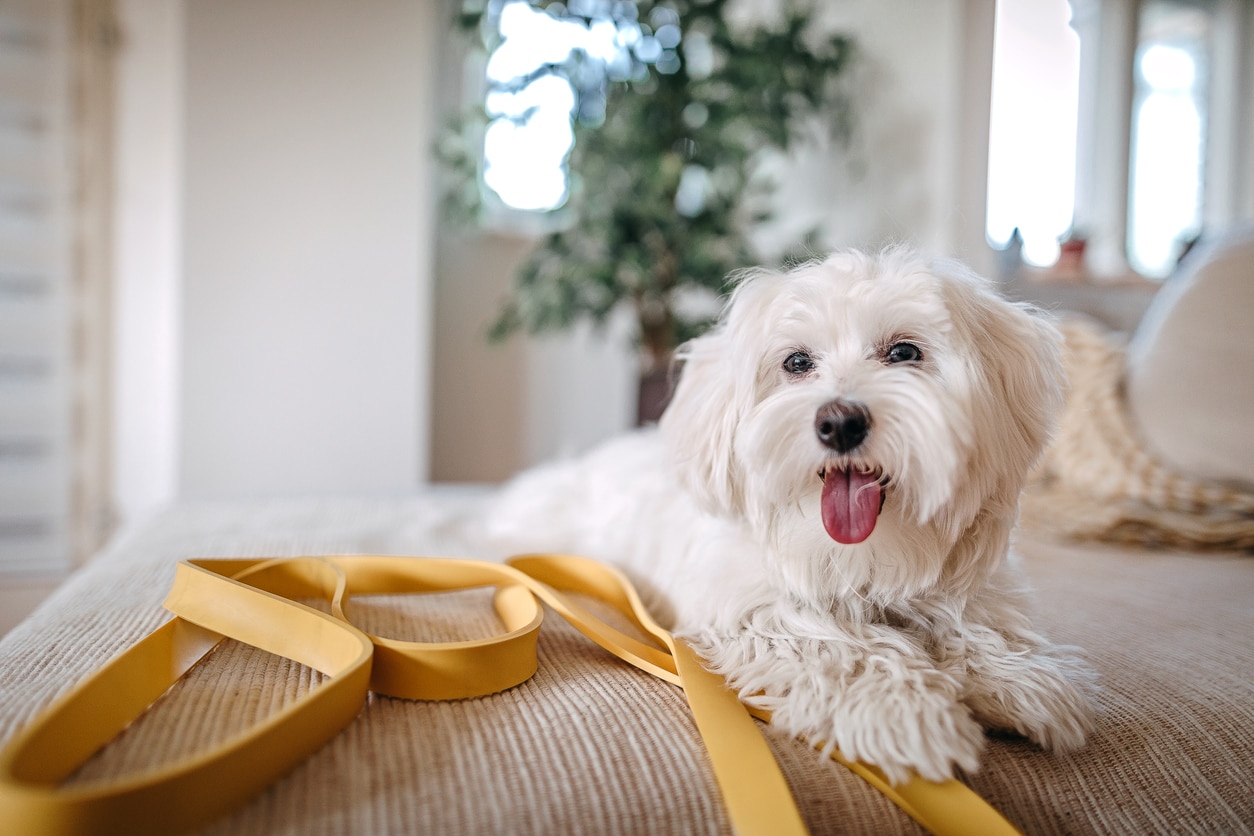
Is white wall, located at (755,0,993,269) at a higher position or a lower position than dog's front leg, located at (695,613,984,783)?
→ higher

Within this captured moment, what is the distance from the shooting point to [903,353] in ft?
2.63

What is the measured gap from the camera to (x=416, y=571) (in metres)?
1.01

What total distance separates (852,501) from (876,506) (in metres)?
0.02

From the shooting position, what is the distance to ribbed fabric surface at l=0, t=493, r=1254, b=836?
0.55m

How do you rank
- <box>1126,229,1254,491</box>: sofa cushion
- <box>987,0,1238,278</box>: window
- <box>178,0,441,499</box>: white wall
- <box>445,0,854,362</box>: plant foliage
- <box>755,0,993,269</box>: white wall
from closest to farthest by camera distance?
<box>1126,229,1254,491</box>: sofa cushion
<box>755,0,993,269</box>: white wall
<box>445,0,854,362</box>: plant foliage
<box>178,0,441,499</box>: white wall
<box>987,0,1238,278</box>: window

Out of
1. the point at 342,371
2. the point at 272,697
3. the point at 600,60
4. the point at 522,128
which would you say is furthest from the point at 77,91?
the point at 272,697

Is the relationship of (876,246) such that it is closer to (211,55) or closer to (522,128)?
(522,128)

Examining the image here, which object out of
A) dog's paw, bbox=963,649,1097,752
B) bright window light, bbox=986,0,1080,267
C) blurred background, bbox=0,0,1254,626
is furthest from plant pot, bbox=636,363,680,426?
dog's paw, bbox=963,649,1097,752

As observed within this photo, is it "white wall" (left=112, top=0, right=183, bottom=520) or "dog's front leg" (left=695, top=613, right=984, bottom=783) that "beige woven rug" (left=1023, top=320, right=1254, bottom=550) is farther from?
"white wall" (left=112, top=0, right=183, bottom=520)

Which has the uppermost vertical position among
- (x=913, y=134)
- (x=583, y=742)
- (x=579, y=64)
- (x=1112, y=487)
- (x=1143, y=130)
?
(x=1143, y=130)

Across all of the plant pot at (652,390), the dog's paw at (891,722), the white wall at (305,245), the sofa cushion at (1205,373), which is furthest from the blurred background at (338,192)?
the dog's paw at (891,722)

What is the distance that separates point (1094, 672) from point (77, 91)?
330cm

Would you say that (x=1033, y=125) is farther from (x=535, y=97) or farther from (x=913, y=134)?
(x=535, y=97)

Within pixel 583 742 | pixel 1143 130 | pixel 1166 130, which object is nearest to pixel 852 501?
pixel 583 742
